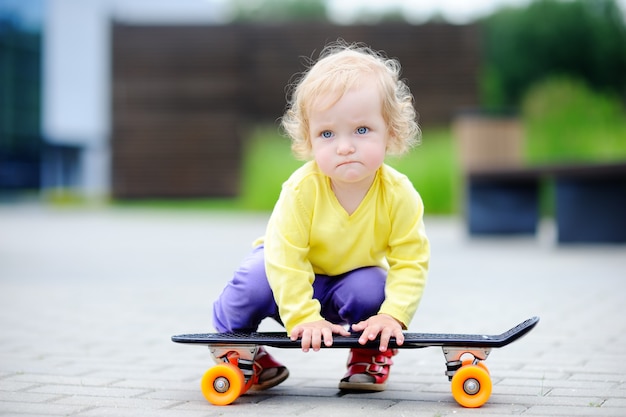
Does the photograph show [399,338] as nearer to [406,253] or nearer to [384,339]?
[384,339]

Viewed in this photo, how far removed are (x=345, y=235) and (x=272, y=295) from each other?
30cm

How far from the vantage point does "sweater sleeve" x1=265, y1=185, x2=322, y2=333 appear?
294 cm

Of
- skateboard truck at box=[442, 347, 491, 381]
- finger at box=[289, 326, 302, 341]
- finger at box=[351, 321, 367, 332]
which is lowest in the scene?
skateboard truck at box=[442, 347, 491, 381]

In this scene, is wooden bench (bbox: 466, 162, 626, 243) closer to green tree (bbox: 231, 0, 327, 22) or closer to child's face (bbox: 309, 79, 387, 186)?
child's face (bbox: 309, 79, 387, 186)

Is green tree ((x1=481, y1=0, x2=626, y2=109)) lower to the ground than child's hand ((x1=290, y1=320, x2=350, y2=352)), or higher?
higher

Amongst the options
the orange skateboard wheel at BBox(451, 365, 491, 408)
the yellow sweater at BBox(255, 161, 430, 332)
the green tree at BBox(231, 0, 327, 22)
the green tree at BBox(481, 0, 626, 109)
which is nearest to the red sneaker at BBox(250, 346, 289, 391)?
the yellow sweater at BBox(255, 161, 430, 332)

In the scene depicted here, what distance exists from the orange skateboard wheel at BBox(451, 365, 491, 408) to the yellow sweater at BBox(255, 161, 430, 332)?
0.82ft

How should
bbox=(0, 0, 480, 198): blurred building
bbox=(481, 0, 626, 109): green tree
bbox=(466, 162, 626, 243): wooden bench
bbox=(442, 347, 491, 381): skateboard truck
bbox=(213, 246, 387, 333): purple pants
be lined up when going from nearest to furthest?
bbox=(442, 347, 491, 381): skateboard truck → bbox=(213, 246, 387, 333): purple pants → bbox=(466, 162, 626, 243): wooden bench → bbox=(0, 0, 480, 198): blurred building → bbox=(481, 0, 626, 109): green tree

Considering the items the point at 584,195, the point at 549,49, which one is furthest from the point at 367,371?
the point at 549,49

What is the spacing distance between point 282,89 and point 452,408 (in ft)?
71.8

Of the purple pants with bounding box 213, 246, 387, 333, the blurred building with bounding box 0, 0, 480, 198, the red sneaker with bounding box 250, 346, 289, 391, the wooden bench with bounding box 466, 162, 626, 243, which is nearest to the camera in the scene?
the purple pants with bounding box 213, 246, 387, 333

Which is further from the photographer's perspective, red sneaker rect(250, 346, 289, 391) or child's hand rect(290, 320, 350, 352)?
red sneaker rect(250, 346, 289, 391)

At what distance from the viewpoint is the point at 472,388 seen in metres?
2.86

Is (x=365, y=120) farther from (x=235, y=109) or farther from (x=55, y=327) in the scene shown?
(x=235, y=109)
